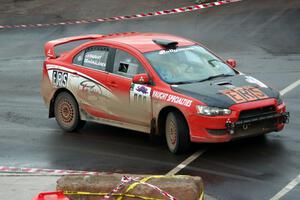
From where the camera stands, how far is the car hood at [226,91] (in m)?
10.5

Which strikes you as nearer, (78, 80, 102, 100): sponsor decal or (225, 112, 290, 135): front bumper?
(225, 112, 290, 135): front bumper

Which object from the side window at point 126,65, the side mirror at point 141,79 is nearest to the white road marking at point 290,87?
the side window at point 126,65

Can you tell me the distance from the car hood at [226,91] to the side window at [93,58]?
1.71 m

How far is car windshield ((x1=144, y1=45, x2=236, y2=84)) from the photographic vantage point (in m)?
11.4

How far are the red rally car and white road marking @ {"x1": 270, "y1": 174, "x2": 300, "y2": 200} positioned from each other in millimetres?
1343

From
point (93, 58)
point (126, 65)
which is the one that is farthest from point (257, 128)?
point (93, 58)

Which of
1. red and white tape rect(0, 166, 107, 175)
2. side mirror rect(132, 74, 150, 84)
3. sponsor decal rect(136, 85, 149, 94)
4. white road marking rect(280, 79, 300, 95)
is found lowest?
red and white tape rect(0, 166, 107, 175)

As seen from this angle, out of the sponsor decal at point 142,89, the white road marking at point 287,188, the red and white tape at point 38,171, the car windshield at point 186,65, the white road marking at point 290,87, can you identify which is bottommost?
the red and white tape at point 38,171

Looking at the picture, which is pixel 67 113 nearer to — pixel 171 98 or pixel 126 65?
pixel 126 65

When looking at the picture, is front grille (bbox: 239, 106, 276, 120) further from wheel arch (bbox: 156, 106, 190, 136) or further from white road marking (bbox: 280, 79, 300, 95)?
white road marking (bbox: 280, 79, 300, 95)

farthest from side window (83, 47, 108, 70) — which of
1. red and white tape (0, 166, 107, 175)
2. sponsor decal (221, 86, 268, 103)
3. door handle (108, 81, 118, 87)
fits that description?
sponsor decal (221, 86, 268, 103)

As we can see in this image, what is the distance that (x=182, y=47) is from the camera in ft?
39.7

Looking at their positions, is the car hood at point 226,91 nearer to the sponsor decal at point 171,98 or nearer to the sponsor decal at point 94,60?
the sponsor decal at point 171,98

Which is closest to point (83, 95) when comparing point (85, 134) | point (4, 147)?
point (85, 134)
